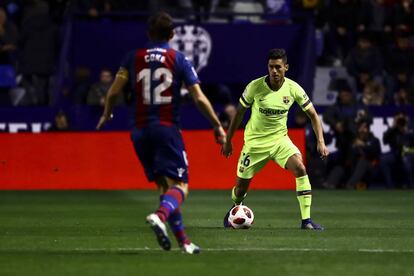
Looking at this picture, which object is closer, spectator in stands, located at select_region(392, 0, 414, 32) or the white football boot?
the white football boot

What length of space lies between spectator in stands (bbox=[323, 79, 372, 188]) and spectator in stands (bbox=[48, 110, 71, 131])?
525cm

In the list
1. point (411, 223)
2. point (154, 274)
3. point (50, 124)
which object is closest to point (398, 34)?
point (50, 124)

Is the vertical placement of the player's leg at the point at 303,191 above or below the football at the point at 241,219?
above

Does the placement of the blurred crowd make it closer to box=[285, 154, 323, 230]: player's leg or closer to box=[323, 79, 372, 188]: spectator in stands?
box=[323, 79, 372, 188]: spectator in stands

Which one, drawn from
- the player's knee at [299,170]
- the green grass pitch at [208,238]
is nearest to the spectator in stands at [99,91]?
the green grass pitch at [208,238]

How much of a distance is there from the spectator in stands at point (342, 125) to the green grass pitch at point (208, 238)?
324cm

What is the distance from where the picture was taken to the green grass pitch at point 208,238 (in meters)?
9.73

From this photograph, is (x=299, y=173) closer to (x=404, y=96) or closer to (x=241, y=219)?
(x=241, y=219)

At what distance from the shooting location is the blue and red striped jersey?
33.7 ft

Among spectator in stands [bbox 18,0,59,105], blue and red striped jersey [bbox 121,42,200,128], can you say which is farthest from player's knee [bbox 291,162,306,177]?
spectator in stands [bbox 18,0,59,105]

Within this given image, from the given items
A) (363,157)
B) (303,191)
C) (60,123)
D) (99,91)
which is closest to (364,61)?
(363,157)

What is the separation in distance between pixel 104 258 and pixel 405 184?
14008 mm

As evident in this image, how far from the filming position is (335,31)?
85.3 ft

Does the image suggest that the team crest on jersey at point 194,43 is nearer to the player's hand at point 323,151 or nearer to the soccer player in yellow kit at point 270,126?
the soccer player in yellow kit at point 270,126
